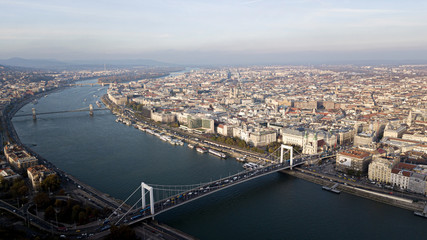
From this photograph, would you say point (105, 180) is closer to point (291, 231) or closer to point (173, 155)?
point (173, 155)

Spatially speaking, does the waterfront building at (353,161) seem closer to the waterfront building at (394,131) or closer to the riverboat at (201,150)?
the waterfront building at (394,131)

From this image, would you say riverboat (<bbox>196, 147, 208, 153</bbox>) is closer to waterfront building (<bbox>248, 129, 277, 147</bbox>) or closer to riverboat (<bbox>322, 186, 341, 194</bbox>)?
waterfront building (<bbox>248, 129, 277, 147</bbox>)

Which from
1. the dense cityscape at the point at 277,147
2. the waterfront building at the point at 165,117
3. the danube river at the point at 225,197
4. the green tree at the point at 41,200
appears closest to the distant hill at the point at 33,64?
the dense cityscape at the point at 277,147

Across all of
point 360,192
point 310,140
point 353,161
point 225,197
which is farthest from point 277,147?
point 225,197

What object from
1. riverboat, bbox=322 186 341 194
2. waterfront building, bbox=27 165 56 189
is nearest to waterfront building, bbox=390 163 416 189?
riverboat, bbox=322 186 341 194

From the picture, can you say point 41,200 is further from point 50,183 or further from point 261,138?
point 261,138
